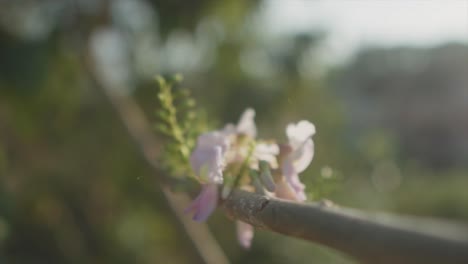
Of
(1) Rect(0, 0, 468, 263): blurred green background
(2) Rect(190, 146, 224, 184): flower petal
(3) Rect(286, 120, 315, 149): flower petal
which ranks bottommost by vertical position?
(2) Rect(190, 146, 224, 184): flower petal

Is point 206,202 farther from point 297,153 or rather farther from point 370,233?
point 370,233

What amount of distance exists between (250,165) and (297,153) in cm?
3

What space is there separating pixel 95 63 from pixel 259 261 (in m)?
1.05

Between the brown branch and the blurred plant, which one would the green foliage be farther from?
the brown branch

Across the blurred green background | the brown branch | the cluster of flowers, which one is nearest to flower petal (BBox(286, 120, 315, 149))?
the cluster of flowers

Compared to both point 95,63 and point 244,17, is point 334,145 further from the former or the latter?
point 95,63

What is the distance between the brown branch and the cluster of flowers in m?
0.08

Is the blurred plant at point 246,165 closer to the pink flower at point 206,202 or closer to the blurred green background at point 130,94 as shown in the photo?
the pink flower at point 206,202

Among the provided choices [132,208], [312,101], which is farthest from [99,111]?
[312,101]

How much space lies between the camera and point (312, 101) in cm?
221

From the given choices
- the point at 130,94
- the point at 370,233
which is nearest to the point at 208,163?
the point at 370,233

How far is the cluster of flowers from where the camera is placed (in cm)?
40

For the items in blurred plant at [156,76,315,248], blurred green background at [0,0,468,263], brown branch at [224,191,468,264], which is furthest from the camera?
blurred green background at [0,0,468,263]

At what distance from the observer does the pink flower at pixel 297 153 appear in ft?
1.34
